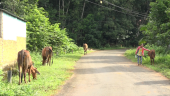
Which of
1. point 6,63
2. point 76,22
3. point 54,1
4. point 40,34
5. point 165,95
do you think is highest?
point 54,1

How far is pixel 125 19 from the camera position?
44844 millimetres

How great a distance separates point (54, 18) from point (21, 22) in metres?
30.3

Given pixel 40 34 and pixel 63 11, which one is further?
pixel 63 11

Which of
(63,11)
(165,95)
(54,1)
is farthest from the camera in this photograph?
(54,1)

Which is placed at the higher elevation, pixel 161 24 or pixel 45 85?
pixel 161 24

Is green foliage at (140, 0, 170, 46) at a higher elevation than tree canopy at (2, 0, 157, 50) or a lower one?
lower

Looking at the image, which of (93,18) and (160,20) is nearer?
(160,20)

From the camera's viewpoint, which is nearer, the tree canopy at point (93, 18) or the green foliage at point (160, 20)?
the green foliage at point (160, 20)

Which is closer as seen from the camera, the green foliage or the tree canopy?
the green foliage

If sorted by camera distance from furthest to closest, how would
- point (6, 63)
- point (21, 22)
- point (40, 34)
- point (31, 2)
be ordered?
point (31, 2), point (40, 34), point (21, 22), point (6, 63)

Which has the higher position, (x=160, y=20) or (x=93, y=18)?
(x=93, y=18)

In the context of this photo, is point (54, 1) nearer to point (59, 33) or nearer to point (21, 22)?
point (59, 33)

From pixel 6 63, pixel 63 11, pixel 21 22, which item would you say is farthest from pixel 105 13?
pixel 6 63

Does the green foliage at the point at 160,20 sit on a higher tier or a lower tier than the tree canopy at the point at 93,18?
lower
